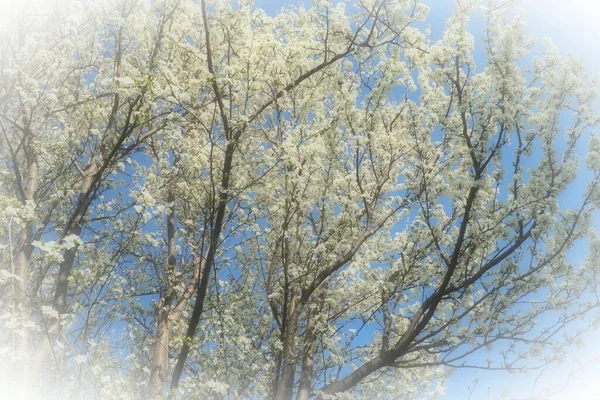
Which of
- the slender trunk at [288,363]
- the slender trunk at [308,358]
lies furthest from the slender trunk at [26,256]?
the slender trunk at [308,358]

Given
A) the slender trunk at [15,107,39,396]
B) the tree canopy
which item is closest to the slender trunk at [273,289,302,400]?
the tree canopy

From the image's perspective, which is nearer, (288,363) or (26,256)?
(288,363)

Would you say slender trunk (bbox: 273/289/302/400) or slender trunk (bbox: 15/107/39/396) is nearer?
slender trunk (bbox: 15/107/39/396)

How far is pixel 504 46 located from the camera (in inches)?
265

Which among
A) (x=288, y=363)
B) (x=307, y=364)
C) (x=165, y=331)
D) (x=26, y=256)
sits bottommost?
(x=288, y=363)

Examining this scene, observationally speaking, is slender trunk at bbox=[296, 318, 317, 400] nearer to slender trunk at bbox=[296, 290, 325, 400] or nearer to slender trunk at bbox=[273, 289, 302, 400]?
slender trunk at bbox=[296, 290, 325, 400]

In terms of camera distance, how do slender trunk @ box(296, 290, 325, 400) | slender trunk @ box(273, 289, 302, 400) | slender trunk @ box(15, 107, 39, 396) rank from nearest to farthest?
slender trunk @ box(15, 107, 39, 396) < slender trunk @ box(273, 289, 302, 400) < slender trunk @ box(296, 290, 325, 400)

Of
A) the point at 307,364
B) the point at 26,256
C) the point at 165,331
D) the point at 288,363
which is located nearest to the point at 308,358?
the point at 307,364

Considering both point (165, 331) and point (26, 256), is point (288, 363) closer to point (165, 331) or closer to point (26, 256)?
point (165, 331)

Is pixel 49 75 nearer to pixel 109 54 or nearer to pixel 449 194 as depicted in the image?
pixel 109 54

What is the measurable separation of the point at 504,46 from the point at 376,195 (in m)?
3.70

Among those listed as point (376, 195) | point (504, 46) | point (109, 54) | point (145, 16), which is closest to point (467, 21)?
point (504, 46)

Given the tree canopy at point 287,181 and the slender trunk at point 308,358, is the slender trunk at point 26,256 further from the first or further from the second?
the slender trunk at point 308,358

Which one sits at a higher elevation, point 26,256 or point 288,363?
point 26,256
